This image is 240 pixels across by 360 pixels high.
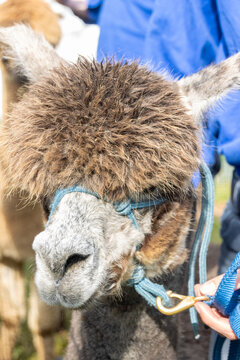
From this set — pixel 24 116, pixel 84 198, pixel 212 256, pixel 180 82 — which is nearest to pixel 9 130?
pixel 24 116

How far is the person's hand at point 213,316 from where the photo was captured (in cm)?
149

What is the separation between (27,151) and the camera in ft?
5.18

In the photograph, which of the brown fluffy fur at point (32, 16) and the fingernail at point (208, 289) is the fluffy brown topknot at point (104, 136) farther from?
A: the brown fluffy fur at point (32, 16)

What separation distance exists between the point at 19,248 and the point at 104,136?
6.28 feet

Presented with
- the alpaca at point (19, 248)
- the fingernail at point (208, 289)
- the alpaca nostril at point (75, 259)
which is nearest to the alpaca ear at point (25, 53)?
the alpaca at point (19, 248)

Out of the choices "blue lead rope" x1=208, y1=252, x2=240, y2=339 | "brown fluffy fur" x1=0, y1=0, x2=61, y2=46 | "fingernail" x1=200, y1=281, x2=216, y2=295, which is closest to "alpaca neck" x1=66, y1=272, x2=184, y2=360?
"fingernail" x1=200, y1=281, x2=216, y2=295

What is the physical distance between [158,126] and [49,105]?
1.34 ft

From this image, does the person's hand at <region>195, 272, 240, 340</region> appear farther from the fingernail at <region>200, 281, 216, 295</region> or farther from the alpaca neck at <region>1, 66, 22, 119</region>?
the alpaca neck at <region>1, 66, 22, 119</region>

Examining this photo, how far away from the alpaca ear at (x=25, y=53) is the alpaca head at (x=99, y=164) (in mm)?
457

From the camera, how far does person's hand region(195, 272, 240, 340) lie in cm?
149

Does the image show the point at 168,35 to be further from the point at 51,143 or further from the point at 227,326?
the point at 227,326

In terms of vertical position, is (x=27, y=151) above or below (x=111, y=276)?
above

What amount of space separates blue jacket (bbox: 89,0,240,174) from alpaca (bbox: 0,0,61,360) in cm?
50

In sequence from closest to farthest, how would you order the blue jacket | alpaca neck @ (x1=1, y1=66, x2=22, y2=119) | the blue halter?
the blue halter
the blue jacket
alpaca neck @ (x1=1, y1=66, x2=22, y2=119)
